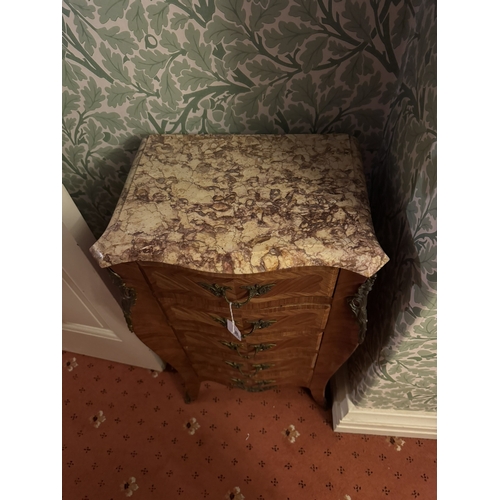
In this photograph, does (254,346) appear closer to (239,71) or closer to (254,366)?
(254,366)

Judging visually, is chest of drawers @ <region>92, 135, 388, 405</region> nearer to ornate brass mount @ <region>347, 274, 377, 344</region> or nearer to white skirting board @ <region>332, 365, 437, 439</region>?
ornate brass mount @ <region>347, 274, 377, 344</region>

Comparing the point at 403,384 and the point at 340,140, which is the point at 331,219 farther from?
the point at 403,384

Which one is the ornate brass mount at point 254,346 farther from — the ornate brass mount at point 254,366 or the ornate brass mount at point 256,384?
the ornate brass mount at point 256,384

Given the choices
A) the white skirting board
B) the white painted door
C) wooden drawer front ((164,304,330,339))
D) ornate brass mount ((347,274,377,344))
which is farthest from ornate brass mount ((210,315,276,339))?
the white skirting board

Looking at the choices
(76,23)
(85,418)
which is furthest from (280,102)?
Answer: (85,418)

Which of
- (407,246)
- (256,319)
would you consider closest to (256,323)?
(256,319)

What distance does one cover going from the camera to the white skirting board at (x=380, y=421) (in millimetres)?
1201

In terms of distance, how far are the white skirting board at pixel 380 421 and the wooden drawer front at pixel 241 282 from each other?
2.37ft

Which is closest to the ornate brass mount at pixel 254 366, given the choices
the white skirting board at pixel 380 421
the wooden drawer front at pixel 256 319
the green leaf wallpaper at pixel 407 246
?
the wooden drawer front at pixel 256 319

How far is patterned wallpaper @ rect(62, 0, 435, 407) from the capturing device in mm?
701

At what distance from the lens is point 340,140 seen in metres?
0.83

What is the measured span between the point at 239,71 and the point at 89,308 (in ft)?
2.98

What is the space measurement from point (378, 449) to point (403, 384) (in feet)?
1.34

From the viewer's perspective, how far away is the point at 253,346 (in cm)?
88
